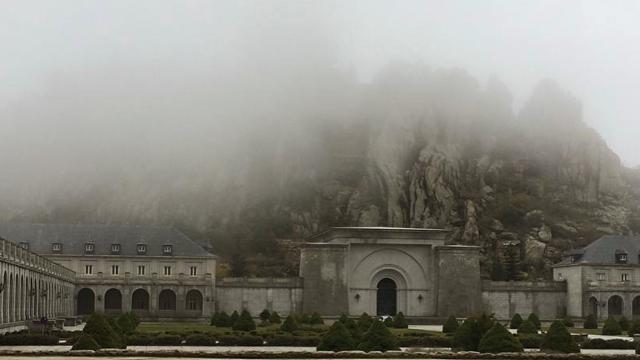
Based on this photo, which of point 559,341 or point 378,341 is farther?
point 378,341

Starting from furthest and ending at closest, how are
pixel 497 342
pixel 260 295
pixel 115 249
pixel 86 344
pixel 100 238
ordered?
pixel 100 238, pixel 115 249, pixel 260 295, pixel 497 342, pixel 86 344

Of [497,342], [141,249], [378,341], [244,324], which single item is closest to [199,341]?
[378,341]

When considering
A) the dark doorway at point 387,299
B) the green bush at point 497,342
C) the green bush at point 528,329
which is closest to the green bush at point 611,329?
the green bush at point 528,329

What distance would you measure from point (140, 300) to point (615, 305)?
46.3 meters

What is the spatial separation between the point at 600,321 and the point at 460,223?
4870 cm

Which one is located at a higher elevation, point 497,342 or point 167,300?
point 497,342

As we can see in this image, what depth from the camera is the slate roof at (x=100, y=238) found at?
9062cm

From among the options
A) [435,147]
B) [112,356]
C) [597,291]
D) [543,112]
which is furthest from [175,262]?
[543,112]

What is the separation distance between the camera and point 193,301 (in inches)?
3519

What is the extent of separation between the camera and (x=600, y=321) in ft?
281

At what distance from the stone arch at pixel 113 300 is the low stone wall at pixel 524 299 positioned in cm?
3577

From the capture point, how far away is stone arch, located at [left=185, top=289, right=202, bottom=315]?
291 feet

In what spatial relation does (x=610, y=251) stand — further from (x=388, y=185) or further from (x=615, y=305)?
(x=388, y=185)

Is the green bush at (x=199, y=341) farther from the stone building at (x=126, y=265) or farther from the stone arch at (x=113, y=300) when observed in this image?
the stone arch at (x=113, y=300)
